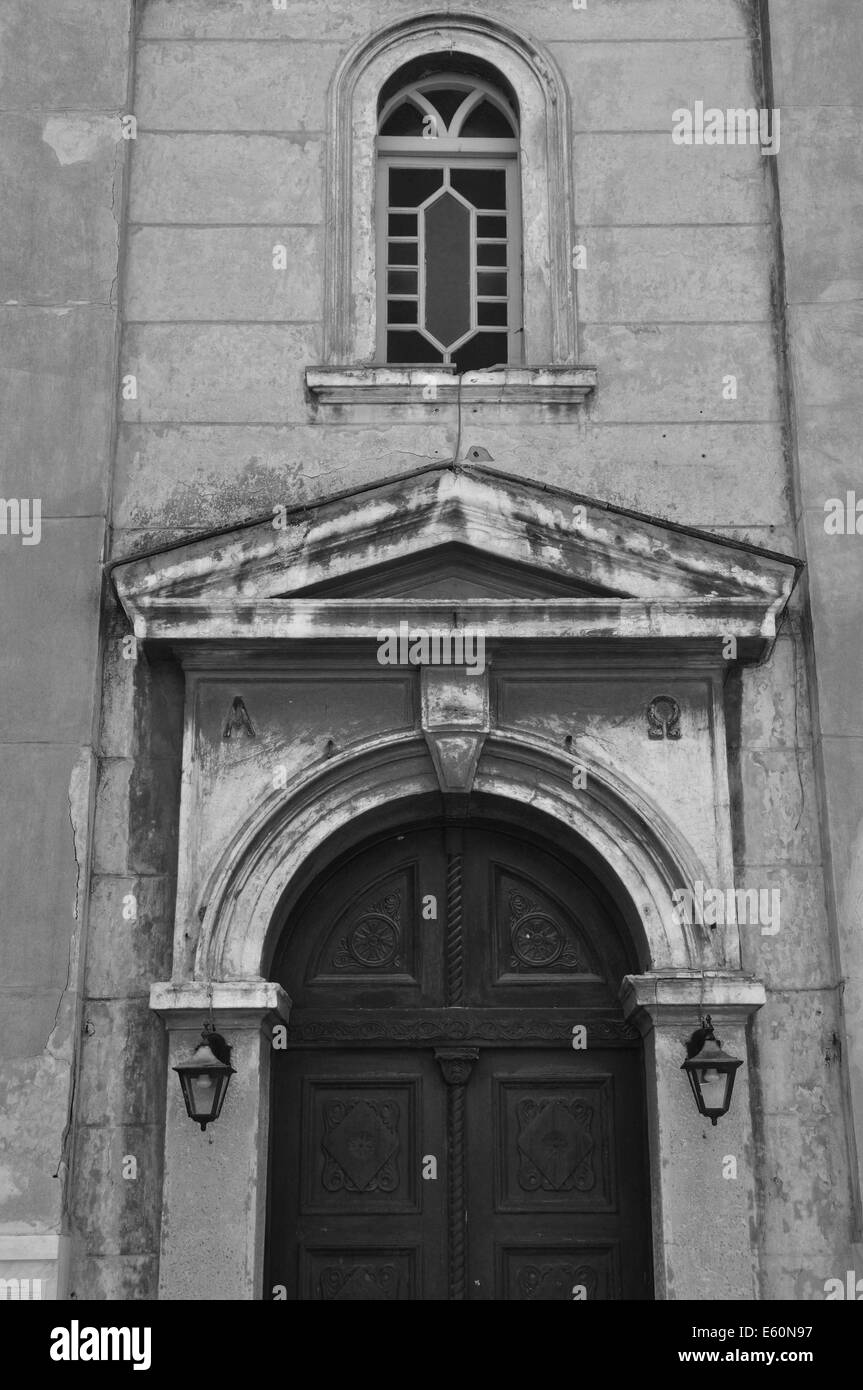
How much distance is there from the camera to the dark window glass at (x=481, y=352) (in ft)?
28.4

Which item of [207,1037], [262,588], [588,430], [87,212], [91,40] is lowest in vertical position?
[207,1037]

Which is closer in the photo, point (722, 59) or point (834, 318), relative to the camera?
point (834, 318)

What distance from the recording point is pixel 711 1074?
704cm

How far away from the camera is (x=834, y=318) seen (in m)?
8.31

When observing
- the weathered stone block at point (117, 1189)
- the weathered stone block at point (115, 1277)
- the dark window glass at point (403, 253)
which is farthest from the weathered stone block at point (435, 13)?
the weathered stone block at point (115, 1277)

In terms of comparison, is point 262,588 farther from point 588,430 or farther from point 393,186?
point 393,186

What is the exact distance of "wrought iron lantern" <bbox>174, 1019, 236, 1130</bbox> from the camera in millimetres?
6957

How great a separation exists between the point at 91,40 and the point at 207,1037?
509cm

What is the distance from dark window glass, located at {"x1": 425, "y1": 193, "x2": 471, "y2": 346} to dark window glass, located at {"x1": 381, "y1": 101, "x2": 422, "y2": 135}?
1.44ft

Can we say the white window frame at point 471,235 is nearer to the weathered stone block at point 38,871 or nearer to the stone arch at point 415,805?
the stone arch at point 415,805

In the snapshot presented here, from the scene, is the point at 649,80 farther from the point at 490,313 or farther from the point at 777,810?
the point at 777,810

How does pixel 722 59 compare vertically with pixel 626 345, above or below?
above

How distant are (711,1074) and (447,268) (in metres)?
4.31
